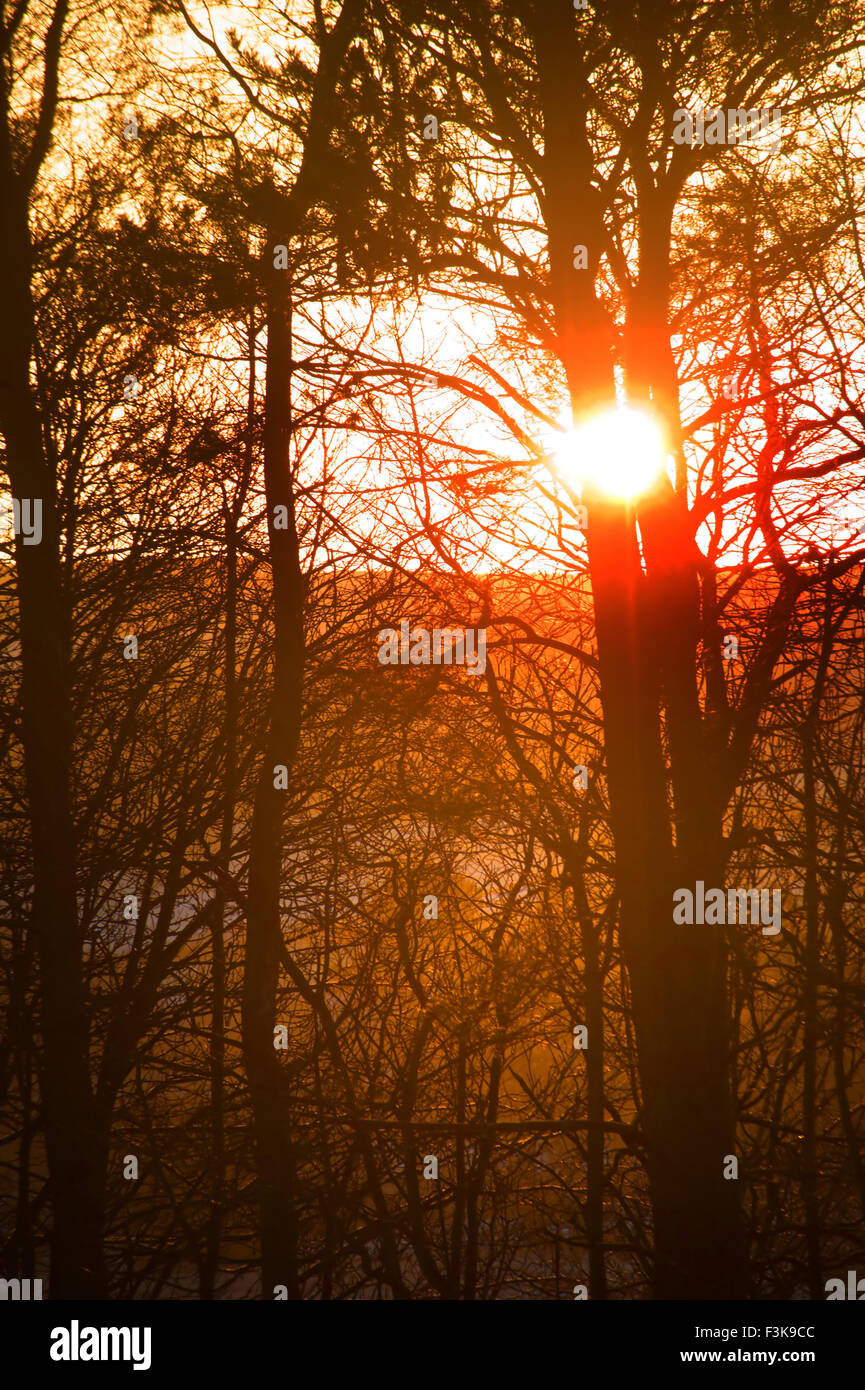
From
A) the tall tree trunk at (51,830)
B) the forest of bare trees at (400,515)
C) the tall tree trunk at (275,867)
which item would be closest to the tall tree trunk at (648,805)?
the forest of bare trees at (400,515)

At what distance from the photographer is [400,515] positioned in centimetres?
493

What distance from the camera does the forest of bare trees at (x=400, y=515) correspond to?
134 inches

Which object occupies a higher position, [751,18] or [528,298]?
[751,18]

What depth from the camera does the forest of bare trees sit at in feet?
11.2

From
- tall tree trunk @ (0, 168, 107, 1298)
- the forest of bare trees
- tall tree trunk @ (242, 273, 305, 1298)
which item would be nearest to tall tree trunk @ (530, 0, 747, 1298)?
the forest of bare trees

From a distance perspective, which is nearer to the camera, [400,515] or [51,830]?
[51,830]

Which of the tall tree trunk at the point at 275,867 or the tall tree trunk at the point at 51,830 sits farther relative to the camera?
the tall tree trunk at the point at 275,867

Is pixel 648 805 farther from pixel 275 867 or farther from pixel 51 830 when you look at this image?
pixel 51 830

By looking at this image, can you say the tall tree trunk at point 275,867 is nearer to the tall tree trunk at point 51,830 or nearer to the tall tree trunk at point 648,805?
the tall tree trunk at point 51,830

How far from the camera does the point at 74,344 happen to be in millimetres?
4430

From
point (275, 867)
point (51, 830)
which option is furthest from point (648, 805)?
point (51, 830)

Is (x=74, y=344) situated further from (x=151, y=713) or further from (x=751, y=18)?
(x=751, y=18)
